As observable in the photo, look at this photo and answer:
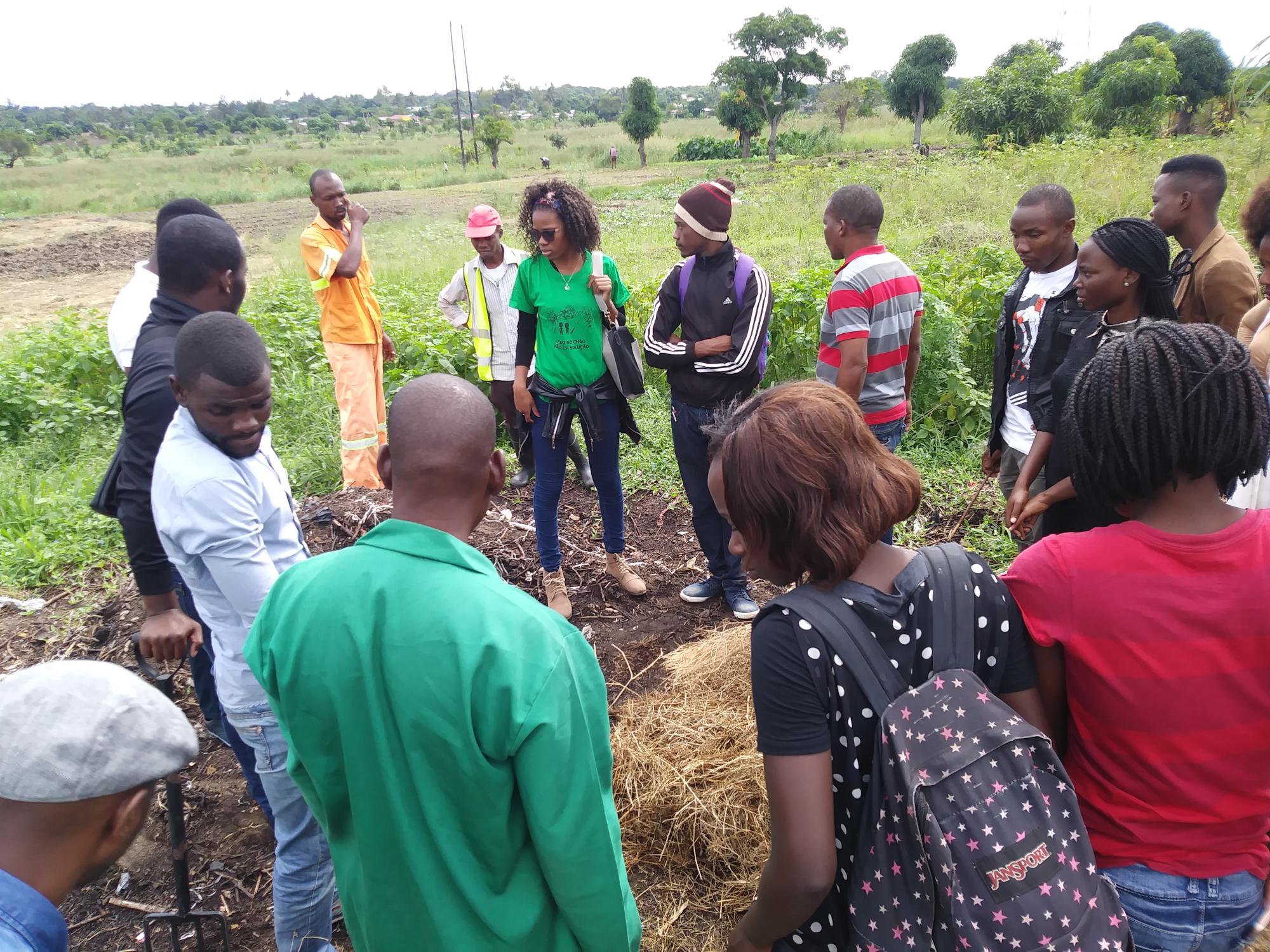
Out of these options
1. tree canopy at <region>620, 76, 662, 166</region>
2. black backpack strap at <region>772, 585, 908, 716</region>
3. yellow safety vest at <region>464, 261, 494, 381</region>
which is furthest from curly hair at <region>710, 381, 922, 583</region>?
tree canopy at <region>620, 76, 662, 166</region>

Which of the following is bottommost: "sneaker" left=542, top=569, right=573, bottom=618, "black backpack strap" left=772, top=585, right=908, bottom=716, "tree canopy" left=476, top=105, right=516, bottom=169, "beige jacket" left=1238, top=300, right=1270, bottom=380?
"sneaker" left=542, top=569, right=573, bottom=618

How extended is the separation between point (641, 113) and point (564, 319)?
44323 mm

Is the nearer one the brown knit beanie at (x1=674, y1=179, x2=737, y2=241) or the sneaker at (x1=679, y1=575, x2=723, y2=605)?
the brown knit beanie at (x1=674, y1=179, x2=737, y2=241)

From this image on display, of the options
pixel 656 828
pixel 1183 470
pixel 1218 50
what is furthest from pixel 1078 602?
pixel 1218 50

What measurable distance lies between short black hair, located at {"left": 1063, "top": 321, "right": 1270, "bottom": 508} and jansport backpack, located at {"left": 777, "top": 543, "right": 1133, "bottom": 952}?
40 centimetres

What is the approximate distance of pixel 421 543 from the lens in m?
1.34

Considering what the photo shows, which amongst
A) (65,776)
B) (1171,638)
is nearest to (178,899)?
(65,776)

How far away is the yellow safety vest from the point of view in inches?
221

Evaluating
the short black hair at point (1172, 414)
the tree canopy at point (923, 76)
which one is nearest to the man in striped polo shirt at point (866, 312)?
the short black hair at point (1172, 414)

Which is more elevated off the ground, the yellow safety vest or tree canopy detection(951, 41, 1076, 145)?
tree canopy detection(951, 41, 1076, 145)

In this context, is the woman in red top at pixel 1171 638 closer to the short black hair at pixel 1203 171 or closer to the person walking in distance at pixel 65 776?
the person walking in distance at pixel 65 776

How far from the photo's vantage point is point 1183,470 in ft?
4.39

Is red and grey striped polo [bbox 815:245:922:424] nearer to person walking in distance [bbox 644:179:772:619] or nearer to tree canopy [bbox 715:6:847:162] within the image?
person walking in distance [bbox 644:179:772:619]

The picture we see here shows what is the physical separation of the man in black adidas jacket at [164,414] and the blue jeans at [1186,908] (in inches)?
94.5
